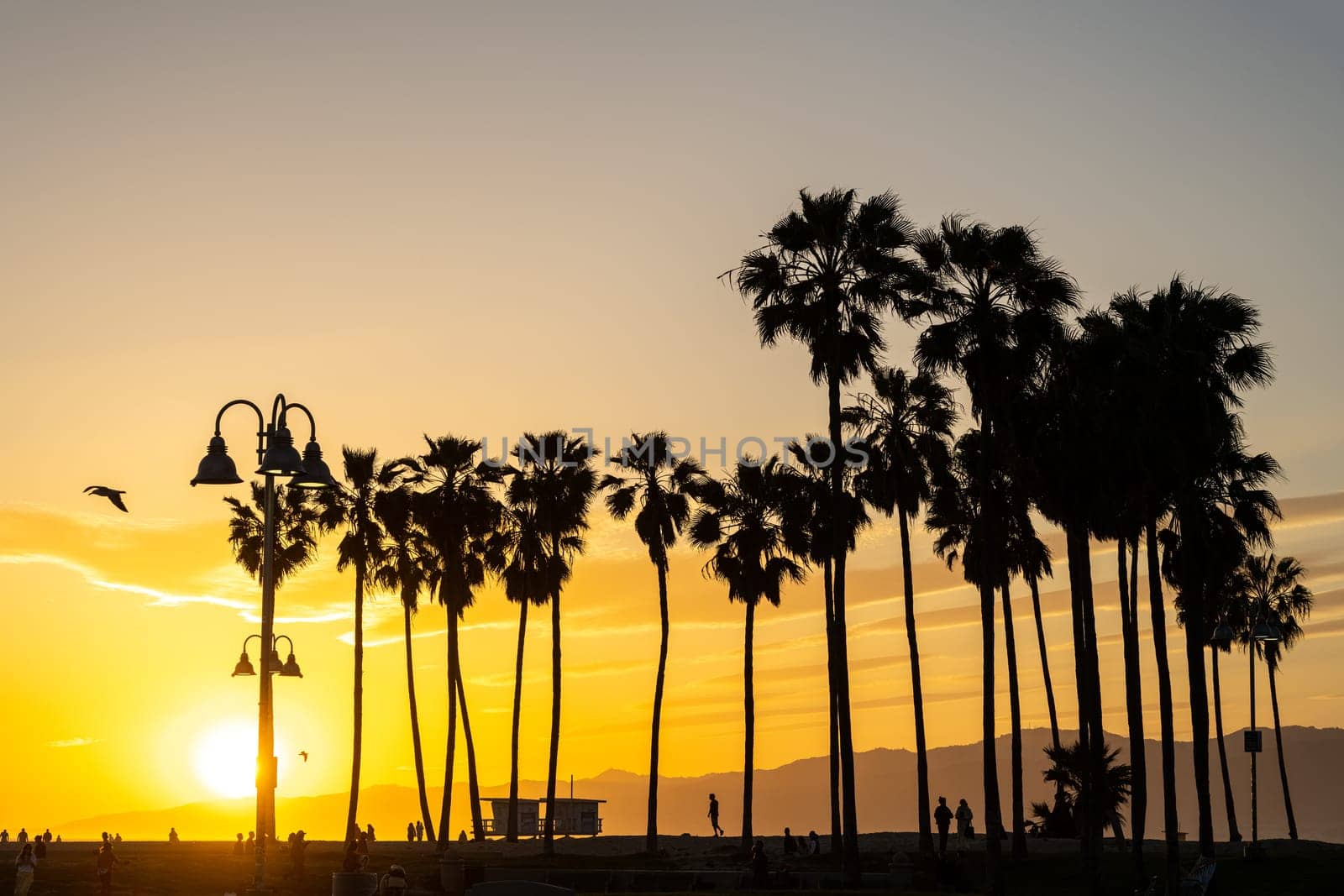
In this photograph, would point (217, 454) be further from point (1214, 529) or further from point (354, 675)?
point (354, 675)

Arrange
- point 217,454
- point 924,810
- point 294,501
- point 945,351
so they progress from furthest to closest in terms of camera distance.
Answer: point 294,501
point 924,810
point 945,351
point 217,454

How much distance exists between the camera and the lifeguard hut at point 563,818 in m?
69.6

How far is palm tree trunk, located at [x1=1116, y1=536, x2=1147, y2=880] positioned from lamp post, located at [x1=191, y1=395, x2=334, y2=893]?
87.3ft

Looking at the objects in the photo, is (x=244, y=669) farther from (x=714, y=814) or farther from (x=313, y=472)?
(x=714, y=814)

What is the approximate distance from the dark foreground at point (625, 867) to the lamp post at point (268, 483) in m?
19.9

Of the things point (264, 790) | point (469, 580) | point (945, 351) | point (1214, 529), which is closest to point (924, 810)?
point (1214, 529)

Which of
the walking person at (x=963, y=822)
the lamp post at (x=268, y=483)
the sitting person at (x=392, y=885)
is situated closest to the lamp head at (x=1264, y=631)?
the walking person at (x=963, y=822)

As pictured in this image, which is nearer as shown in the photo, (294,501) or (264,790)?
(264,790)

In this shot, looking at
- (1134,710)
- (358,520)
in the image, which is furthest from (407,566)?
(1134,710)

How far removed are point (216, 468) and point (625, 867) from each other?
126 feet

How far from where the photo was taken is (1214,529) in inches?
1874

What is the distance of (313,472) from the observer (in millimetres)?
21844

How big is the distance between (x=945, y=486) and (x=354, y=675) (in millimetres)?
31851

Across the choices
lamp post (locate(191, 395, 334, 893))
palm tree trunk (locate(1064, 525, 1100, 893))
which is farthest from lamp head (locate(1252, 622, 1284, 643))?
lamp post (locate(191, 395, 334, 893))
